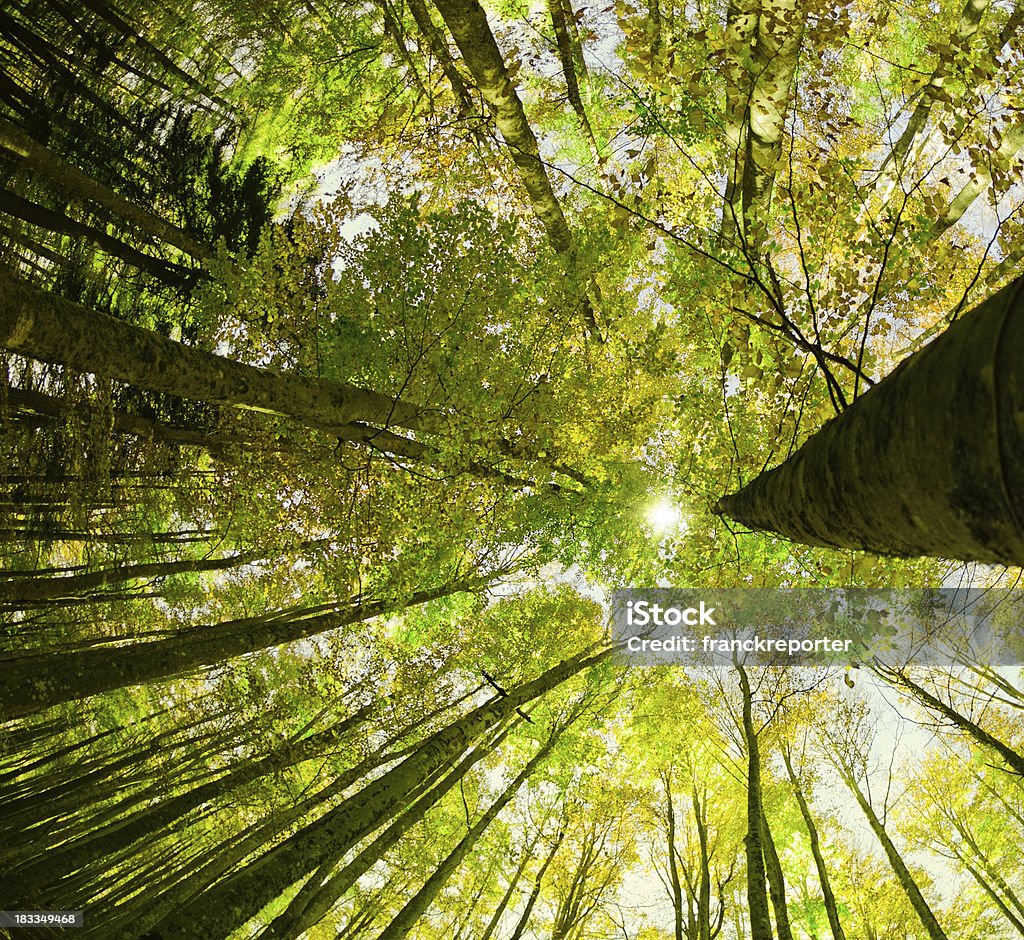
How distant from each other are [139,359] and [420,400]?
3544 millimetres

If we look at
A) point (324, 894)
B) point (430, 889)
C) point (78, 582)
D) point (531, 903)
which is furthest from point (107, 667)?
point (531, 903)

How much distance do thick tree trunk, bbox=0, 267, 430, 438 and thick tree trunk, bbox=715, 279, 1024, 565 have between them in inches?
132

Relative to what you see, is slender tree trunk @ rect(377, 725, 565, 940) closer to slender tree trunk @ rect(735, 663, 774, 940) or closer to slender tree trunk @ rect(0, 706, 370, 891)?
slender tree trunk @ rect(0, 706, 370, 891)

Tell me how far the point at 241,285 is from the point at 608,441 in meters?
5.15

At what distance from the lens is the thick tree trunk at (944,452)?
95 cm

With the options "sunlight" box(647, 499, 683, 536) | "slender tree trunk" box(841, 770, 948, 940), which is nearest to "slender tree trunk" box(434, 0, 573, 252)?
"sunlight" box(647, 499, 683, 536)

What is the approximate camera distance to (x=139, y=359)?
120 inches

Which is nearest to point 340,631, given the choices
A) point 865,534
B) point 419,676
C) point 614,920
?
point 419,676

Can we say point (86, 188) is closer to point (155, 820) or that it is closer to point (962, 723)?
point (155, 820)

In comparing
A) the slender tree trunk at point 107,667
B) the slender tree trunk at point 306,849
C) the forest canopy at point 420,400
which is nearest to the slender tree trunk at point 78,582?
the forest canopy at point 420,400

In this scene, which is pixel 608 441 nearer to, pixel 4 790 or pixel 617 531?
pixel 617 531

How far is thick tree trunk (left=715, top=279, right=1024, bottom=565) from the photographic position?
95cm

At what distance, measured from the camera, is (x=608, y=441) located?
8.15m

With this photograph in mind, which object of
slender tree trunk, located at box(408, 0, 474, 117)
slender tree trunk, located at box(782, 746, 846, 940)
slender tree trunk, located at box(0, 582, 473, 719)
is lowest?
slender tree trunk, located at box(782, 746, 846, 940)
